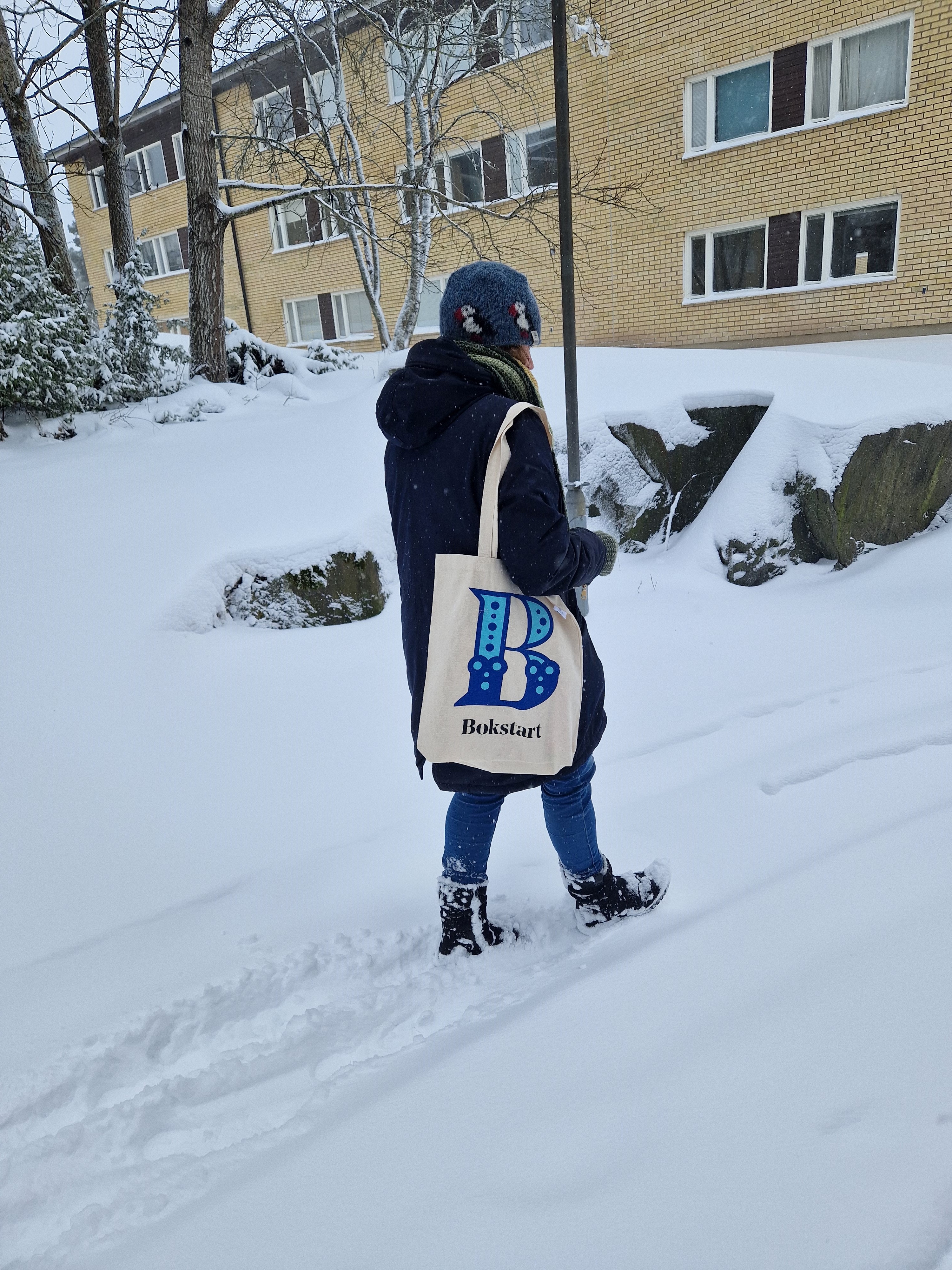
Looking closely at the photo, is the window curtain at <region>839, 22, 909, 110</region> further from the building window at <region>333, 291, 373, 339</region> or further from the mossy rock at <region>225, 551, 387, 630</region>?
the mossy rock at <region>225, 551, 387, 630</region>

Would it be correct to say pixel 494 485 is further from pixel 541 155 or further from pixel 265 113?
pixel 541 155

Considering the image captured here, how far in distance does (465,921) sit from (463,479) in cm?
113

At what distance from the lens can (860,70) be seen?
1021cm

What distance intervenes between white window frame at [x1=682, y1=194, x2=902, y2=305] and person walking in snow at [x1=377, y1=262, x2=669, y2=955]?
37.4 ft

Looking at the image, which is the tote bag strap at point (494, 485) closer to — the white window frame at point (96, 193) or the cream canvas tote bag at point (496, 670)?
the cream canvas tote bag at point (496, 670)

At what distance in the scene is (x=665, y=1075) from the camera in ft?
5.12

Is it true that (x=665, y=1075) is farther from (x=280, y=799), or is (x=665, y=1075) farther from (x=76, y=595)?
(x=76, y=595)

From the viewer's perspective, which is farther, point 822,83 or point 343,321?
point 343,321

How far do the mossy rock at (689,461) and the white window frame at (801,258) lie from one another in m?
7.79

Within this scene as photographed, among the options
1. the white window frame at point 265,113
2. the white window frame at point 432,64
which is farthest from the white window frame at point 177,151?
the white window frame at point 432,64

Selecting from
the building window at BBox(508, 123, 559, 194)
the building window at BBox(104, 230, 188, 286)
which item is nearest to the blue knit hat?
the building window at BBox(508, 123, 559, 194)

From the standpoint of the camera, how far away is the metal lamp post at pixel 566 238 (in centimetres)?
251

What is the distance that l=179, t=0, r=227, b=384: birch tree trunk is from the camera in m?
6.52

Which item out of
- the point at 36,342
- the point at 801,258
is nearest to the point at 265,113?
the point at 801,258
